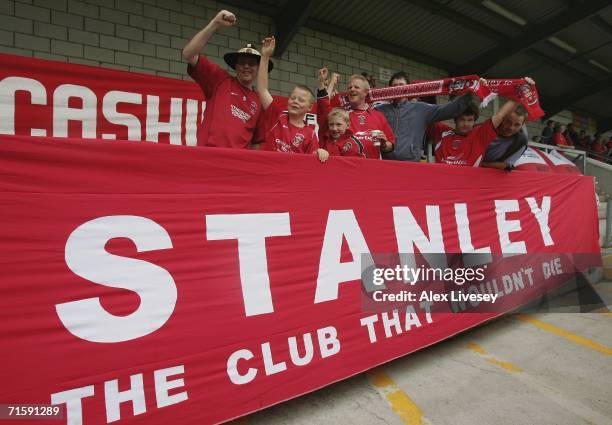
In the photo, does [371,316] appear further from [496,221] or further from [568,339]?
[568,339]

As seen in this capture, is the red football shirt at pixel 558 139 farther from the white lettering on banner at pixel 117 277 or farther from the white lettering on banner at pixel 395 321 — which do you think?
the white lettering on banner at pixel 117 277

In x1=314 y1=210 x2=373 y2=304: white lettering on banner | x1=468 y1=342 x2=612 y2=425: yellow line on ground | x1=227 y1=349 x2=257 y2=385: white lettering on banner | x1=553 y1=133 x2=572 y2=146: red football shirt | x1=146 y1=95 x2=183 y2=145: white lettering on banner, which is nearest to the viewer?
x1=227 y1=349 x2=257 y2=385: white lettering on banner

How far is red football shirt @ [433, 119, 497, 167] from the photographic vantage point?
3.05m

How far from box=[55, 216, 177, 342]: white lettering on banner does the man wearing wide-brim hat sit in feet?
3.64

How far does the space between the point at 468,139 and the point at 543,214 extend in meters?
1.14

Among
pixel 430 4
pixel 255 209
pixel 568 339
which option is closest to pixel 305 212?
pixel 255 209

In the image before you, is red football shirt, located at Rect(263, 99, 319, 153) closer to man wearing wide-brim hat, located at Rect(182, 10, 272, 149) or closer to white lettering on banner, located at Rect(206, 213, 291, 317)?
man wearing wide-brim hat, located at Rect(182, 10, 272, 149)

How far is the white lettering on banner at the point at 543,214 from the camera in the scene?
3328mm

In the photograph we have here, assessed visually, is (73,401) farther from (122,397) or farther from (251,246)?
(251,246)

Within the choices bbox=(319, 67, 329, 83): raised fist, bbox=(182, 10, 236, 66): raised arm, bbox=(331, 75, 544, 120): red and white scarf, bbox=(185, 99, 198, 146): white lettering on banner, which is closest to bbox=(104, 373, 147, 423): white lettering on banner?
bbox=(182, 10, 236, 66): raised arm

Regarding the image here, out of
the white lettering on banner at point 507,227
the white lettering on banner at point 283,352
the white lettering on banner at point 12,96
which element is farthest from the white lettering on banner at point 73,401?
the white lettering on banner at point 12,96

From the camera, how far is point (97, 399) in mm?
1266

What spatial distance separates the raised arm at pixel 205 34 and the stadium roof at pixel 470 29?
4.10 m

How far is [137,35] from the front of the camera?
17.1ft
